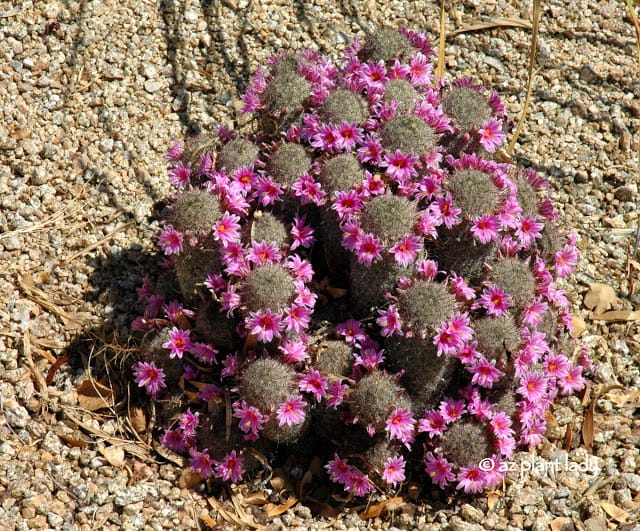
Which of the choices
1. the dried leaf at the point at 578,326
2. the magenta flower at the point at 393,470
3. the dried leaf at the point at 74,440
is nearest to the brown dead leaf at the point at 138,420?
the dried leaf at the point at 74,440

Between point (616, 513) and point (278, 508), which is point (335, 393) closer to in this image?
point (278, 508)

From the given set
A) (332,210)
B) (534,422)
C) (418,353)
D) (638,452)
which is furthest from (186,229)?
(638,452)

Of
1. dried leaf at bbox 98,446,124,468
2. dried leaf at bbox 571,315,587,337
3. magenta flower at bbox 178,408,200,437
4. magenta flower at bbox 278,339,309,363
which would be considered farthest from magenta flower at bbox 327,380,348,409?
dried leaf at bbox 571,315,587,337

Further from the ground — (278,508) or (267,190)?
(267,190)

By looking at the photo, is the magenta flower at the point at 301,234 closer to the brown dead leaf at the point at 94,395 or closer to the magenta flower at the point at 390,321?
the magenta flower at the point at 390,321

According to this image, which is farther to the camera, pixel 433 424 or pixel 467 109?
pixel 467 109

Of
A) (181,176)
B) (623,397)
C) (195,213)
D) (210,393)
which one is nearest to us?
(195,213)

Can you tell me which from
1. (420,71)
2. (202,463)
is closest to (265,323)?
(202,463)
